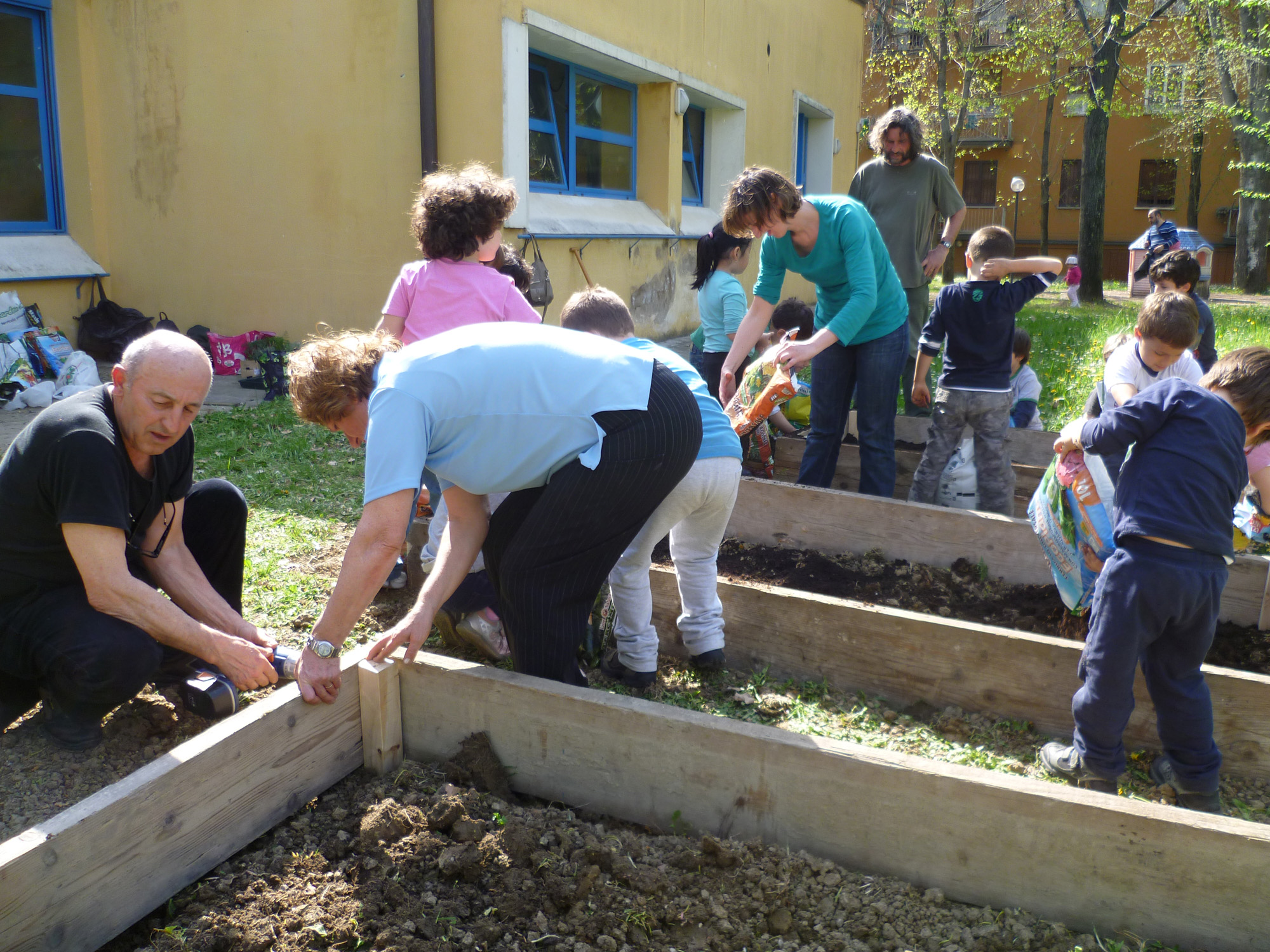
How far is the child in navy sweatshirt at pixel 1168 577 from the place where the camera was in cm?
264

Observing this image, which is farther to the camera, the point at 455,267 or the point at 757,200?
the point at 757,200

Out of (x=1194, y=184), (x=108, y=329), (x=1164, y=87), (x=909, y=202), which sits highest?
(x=1164, y=87)

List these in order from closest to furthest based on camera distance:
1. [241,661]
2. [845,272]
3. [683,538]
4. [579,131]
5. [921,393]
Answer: [241,661]
[683,538]
[845,272]
[921,393]
[579,131]

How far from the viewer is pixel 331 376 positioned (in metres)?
2.50

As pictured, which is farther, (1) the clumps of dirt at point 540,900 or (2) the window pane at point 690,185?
(2) the window pane at point 690,185

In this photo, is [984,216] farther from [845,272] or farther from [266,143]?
[845,272]

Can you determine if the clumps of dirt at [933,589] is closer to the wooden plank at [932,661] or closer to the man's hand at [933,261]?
the wooden plank at [932,661]

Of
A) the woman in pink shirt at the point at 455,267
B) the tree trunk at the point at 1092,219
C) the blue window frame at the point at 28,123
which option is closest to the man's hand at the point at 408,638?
the woman in pink shirt at the point at 455,267

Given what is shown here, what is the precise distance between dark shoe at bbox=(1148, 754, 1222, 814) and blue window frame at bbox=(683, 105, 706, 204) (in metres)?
11.2

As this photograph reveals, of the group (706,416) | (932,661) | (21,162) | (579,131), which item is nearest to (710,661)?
(932,661)

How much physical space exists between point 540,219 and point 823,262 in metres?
4.91

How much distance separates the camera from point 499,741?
9.09 ft

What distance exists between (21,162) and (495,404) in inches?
338

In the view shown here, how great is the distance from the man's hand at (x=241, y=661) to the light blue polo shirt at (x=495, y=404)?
2.03 ft
